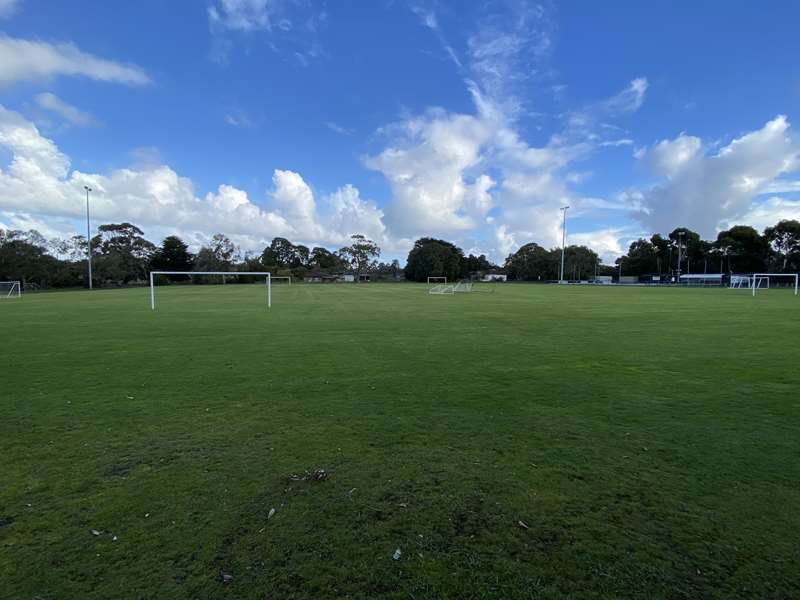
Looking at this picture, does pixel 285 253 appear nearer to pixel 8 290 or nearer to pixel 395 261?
pixel 395 261

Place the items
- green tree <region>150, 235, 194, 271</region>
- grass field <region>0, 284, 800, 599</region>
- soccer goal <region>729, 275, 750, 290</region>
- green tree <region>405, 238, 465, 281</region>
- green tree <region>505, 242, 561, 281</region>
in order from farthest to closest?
green tree <region>505, 242, 561, 281</region> < green tree <region>405, 238, 465, 281</region> < green tree <region>150, 235, 194, 271</region> < soccer goal <region>729, 275, 750, 290</region> < grass field <region>0, 284, 800, 599</region>

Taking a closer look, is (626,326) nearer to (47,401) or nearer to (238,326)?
(238,326)

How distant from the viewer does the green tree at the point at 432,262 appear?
Result: 363 feet

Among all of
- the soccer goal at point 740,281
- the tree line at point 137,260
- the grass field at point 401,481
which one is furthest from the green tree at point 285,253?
the grass field at point 401,481

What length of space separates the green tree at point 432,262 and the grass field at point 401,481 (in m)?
103

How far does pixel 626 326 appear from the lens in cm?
1459

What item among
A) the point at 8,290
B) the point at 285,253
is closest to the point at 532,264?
the point at 285,253

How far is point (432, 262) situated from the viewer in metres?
110

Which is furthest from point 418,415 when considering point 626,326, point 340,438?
point 626,326

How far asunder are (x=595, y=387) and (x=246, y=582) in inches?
224

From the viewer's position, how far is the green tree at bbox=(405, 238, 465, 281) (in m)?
110

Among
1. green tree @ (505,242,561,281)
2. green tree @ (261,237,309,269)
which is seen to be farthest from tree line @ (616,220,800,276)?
green tree @ (261,237,309,269)

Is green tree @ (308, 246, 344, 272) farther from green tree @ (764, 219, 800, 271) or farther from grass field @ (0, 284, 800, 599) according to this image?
grass field @ (0, 284, 800, 599)

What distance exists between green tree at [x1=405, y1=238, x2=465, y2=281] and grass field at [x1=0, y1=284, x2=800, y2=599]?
103 meters
